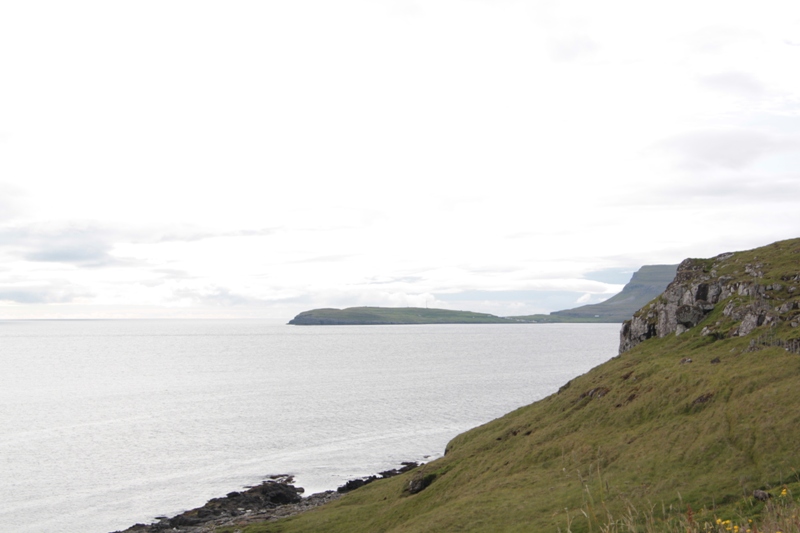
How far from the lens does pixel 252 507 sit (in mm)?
69812

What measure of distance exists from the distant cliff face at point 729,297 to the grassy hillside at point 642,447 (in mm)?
382

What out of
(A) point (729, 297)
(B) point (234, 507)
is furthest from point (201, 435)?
(A) point (729, 297)

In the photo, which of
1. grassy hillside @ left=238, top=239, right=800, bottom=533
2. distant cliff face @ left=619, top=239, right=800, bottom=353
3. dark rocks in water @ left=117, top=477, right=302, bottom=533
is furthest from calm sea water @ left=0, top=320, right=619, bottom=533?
distant cliff face @ left=619, top=239, right=800, bottom=353

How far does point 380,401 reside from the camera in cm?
14100

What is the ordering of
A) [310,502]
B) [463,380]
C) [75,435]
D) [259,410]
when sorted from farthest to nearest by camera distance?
[463,380] → [259,410] → [75,435] → [310,502]

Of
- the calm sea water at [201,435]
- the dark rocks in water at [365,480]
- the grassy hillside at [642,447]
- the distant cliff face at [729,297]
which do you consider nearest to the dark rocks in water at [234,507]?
the calm sea water at [201,435]

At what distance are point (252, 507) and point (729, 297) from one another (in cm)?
6144

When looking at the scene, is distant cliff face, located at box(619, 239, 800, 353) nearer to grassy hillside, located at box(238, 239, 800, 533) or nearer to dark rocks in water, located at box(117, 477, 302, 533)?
grassy hillside, located at box(238, 239, 800, 533)

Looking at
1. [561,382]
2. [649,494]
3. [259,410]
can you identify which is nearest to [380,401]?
[259,410]

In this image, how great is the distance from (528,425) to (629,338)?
86.5ft

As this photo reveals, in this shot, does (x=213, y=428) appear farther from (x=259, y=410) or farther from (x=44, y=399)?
(x=44, y=399)

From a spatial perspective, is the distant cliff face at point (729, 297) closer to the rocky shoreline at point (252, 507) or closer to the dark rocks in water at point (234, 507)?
the rocky shoreline at point (252, 507)

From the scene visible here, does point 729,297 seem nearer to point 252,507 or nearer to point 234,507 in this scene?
point 252,507

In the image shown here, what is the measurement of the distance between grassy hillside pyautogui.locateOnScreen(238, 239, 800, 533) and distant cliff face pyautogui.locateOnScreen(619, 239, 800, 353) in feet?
1.25
